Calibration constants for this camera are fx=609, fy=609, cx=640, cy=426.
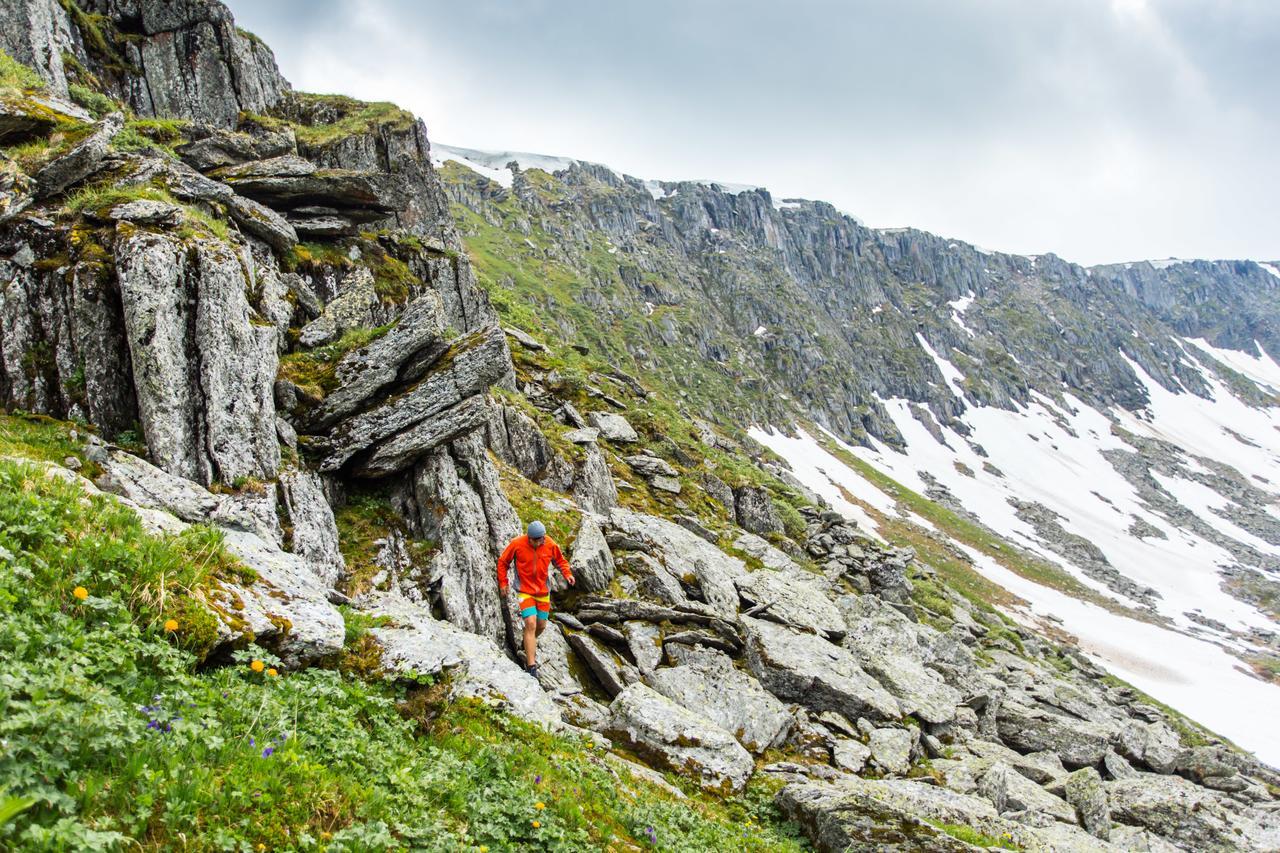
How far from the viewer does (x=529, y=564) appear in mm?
13570

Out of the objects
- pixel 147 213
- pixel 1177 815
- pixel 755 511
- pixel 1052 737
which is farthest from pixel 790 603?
pixel 147 213

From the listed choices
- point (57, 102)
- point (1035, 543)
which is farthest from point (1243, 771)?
point (1035, 543)

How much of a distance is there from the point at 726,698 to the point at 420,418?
35.6 feet

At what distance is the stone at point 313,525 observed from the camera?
13.2 m

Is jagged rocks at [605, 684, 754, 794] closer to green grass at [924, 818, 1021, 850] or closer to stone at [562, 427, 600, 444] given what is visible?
green grass at [924, 818, 1021, 850]

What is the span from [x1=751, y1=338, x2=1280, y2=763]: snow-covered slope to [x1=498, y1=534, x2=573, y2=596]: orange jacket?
3070 inches

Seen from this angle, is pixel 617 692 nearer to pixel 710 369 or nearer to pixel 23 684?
pixel 23 684

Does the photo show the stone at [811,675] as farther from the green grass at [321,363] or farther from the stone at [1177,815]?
the green grass at [321,363]

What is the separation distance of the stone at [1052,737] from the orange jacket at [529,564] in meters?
20.3

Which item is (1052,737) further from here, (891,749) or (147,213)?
(147,213)

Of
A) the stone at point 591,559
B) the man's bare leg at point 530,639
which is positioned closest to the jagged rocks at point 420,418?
the stone at point 591,559

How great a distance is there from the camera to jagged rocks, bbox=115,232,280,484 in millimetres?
12438

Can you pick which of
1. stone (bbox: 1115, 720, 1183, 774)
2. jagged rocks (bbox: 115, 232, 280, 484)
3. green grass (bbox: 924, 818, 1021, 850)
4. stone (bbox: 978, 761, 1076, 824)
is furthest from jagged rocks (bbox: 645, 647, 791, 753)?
stone (bbox: 1115, 720, 1183, 774)

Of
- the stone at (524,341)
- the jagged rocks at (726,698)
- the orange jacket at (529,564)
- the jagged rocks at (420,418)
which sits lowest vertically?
the jagged rocks at (726,698)
